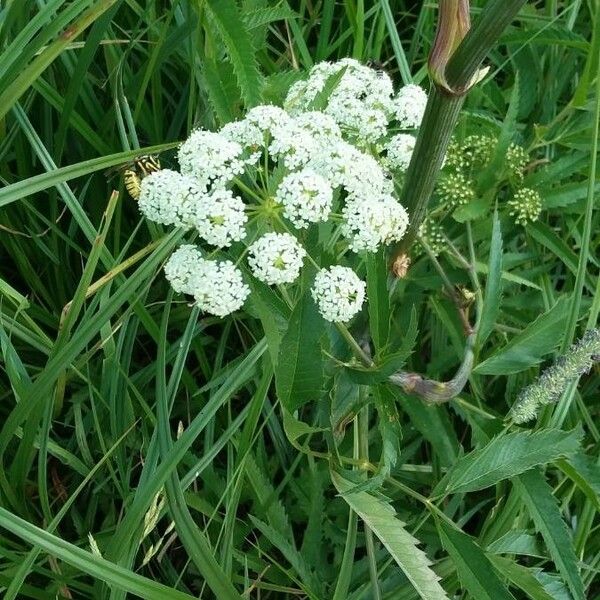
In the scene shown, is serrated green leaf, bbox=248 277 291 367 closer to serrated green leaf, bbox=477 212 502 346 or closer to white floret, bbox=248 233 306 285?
white floret, bbox=248 233 306 285

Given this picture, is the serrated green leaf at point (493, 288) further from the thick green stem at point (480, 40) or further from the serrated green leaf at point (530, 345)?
the thick green stem at point (480, 40)

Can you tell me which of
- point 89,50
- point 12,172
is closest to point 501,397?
point 89,50

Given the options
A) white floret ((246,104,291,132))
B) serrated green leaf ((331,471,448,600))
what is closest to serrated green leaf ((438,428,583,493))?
serrated green leaf ((331,471,448,600))

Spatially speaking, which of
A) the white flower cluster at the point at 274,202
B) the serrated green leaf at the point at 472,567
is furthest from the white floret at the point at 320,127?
the serrated green leaf at the point at 472,567

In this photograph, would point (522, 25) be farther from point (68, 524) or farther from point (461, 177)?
point (68, 524)

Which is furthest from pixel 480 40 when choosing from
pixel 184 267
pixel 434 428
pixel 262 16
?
pixel 434 428

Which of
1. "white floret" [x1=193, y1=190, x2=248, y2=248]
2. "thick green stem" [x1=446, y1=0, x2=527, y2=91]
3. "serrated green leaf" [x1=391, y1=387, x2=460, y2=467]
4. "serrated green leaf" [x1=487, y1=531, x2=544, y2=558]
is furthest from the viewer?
"serrated green leaf" [x1=391, y1=387, x2=460, y2=467]
